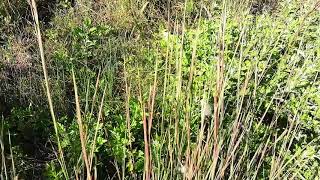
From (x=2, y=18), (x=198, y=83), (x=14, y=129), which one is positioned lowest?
(x=14, y=129)

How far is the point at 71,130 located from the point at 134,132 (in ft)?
1.07

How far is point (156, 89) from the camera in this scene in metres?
2.21

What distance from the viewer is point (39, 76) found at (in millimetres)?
2912

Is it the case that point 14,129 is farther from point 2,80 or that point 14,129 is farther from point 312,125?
point 312,125

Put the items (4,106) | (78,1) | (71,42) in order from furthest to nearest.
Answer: (78,1) → (71,42) → (4,106)

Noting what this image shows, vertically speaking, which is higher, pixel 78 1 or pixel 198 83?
pixel 78 1

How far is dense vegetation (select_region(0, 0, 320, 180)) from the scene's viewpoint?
6.15ft

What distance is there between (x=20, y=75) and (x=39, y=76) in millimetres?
136

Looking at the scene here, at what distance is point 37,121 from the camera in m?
2.47

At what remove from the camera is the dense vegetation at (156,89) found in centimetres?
188

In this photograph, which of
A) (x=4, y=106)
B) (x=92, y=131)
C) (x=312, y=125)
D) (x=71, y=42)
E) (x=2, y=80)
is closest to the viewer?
(x=92, y=131)

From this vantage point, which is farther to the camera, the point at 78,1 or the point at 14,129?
the point at 78,1

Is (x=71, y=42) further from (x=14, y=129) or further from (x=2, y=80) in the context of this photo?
(x=14, y=129)

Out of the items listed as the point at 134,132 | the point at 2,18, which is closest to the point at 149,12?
the point at 2,18
